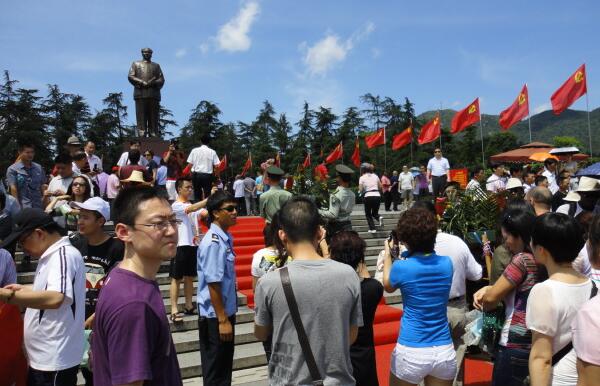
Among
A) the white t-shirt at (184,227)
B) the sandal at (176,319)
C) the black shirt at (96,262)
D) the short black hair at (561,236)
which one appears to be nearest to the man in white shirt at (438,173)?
the white t-shirt at (184,227)

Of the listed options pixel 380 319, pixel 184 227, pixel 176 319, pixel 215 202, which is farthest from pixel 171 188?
pixel 215 202

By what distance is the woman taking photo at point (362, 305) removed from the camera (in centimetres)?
299

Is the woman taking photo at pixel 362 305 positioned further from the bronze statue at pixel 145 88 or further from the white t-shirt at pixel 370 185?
the bronze statue at pixel 145 88

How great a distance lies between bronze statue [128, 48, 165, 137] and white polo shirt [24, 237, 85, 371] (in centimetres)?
1218

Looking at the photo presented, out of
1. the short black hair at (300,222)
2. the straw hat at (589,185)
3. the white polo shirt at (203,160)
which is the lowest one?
the short black hair at (300,222)

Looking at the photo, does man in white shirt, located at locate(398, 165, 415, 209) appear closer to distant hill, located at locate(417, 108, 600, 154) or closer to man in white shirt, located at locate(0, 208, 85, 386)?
man in white shirt, located at locate(0, 208, 85, 386)

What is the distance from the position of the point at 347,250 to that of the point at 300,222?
3.14 feet

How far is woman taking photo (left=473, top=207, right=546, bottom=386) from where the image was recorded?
2.68 m

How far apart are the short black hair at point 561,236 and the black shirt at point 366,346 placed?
1.14 metres

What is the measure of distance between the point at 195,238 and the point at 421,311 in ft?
12.4

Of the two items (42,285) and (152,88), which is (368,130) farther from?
(42,285)

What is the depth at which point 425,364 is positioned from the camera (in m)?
2.93

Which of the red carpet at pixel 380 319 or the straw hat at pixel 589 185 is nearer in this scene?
the straw hat at pixel 589 185

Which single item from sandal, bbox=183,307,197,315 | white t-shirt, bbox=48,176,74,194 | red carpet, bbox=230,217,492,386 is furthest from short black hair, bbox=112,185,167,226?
white t-shirt, bbox=48,176,74,194
